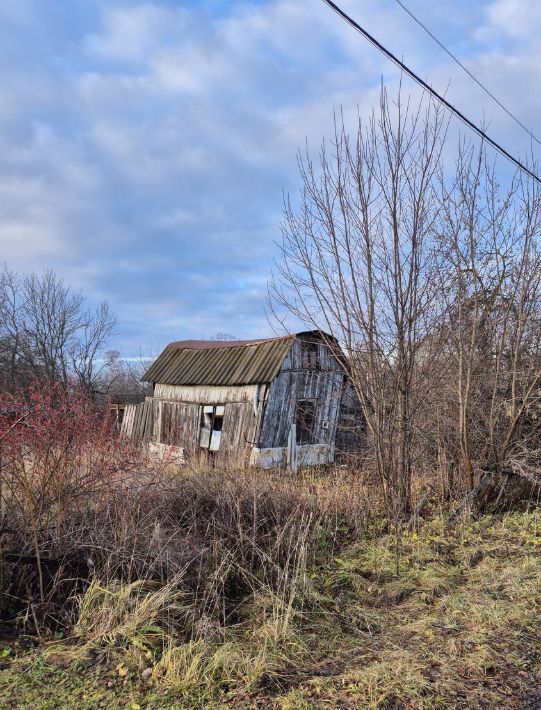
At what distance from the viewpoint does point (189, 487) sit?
6.64 meters

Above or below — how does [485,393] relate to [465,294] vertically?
below

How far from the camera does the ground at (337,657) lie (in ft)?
10.5

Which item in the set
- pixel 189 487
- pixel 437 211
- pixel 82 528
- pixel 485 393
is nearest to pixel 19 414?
pixel 82 528

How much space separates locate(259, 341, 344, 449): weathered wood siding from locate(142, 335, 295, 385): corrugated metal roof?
0.39 m

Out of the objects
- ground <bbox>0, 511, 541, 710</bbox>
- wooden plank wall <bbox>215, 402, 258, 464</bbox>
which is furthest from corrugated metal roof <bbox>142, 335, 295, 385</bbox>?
ground <bbox>0, 511, 541, 710</bbox>

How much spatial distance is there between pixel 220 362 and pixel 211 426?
2.24m

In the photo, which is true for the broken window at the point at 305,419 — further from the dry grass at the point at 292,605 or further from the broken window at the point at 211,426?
the dry grass at the point at 292,605

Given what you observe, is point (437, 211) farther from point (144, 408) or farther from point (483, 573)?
point (144, 408)

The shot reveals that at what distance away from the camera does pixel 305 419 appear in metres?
17.0

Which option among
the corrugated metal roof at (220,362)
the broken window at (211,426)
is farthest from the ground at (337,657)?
the broken window at (211,426)

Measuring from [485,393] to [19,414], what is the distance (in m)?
6.91

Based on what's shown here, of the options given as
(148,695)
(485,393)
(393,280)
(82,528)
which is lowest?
(148,695)

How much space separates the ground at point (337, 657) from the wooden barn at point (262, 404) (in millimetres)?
9221

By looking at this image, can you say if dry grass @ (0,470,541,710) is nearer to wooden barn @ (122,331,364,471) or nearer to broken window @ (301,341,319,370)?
wooden barn @ (122,331,364,471)
